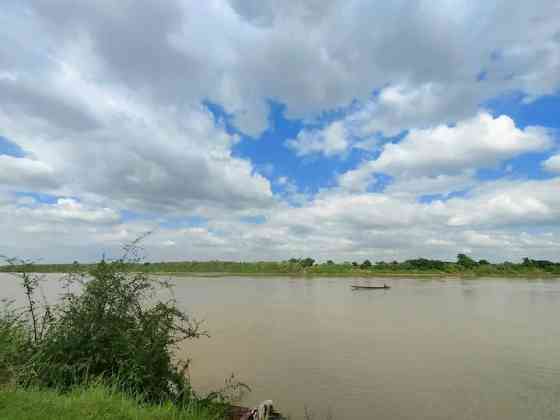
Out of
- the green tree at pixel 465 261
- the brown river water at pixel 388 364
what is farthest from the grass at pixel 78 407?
the green tree at pixel 465 261

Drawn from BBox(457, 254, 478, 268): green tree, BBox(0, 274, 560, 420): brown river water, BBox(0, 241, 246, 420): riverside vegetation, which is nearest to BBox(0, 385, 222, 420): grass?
BBox(0, 241, 246, 420): riverside vegetation

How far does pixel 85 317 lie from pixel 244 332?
11134 mm

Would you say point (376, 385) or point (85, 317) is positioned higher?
point (85, 317)

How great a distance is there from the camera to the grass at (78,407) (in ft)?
12.0

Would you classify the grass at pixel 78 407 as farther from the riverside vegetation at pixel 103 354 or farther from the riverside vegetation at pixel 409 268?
the riverside vegetation at pixel 409 268

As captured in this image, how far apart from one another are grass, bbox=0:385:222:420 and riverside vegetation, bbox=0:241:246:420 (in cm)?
1

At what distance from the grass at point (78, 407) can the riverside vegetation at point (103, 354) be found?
1cm

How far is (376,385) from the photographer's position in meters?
9.34

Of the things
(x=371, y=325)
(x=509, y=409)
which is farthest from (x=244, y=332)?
(x=509, y=409)

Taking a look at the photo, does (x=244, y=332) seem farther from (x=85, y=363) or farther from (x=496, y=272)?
(x=496, y=272)

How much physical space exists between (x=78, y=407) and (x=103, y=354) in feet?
5.10

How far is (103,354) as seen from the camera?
5438 millimetres

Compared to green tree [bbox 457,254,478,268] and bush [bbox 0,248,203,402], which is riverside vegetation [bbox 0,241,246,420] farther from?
green tree [bbox 457,254,478,268]

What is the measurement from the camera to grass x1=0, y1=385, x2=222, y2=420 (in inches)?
144
